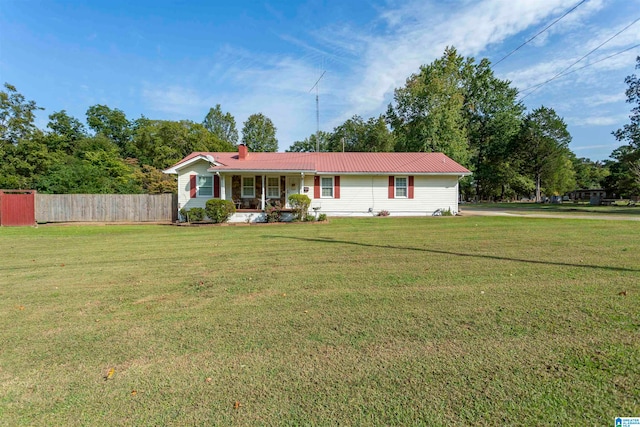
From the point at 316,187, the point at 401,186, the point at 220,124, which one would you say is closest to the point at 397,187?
the point at 401,186

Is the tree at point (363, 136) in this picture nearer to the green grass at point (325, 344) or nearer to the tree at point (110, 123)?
the tree at point (110, 123)

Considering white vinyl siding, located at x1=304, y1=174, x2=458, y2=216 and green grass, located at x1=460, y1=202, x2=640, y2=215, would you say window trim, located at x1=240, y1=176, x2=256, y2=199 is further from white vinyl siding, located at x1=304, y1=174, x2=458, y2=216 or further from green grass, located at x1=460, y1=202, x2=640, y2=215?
green grass, located at x1=460, y1=202, x2=640, y2=215

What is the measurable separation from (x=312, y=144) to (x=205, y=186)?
1677 inches

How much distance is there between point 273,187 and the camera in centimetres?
2045

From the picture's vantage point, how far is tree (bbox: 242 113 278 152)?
51.4m

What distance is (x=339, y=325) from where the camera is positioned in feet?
12.0

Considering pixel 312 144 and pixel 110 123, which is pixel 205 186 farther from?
pixel 110 123

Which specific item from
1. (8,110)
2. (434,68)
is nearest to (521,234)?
(434,68)

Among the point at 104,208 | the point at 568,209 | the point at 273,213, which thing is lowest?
the point at 568,209

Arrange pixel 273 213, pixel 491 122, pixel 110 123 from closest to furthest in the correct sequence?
1. pixel 273 213
2. pixel 491 122
3. pixel 110 123

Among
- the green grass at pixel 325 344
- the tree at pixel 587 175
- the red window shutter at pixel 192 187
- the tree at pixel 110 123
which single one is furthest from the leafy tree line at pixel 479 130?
the tree at pixel 110 123

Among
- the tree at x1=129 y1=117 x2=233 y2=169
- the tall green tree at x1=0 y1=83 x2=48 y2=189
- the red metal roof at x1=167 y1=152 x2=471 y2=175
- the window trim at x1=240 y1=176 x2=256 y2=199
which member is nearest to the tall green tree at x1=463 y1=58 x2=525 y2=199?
the red metal roof at x1=167 y1=152 x2=471 y2=175

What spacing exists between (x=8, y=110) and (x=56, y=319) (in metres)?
45.6

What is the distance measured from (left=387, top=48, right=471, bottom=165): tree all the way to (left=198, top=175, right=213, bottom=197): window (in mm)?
22733
